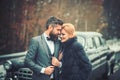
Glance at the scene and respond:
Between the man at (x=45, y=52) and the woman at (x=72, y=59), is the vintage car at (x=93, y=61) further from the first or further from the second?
the woman at (x=72, y=59)

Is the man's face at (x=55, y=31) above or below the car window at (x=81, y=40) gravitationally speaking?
above

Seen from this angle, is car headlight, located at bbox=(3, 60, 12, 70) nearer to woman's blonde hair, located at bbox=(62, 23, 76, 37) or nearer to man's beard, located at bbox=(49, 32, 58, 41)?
man's beard, located at bbox=(49, 32, 58, 41)

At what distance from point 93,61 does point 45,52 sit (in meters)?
0.61

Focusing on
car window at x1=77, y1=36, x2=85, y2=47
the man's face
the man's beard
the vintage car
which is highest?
the man's face

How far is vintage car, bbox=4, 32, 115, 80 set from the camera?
2.65 metres

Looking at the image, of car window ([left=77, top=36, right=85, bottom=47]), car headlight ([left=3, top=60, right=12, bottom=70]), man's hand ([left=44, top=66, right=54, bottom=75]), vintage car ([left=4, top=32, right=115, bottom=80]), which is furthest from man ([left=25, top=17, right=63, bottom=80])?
car window ([left=77, top=36, right=85, bottom=47])

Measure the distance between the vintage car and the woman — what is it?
→ 1.25ft

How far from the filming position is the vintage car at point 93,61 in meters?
2.65

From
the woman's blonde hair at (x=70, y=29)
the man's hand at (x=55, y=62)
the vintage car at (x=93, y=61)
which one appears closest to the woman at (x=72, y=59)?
the woman's blonde hair at (x=70, y=29)

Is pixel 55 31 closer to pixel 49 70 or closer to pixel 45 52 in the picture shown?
pixel 45 52

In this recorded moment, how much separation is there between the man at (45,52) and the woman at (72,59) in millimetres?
98

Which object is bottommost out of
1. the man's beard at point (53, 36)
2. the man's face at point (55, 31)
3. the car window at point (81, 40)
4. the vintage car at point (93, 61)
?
the vintage car at point (93, 61)

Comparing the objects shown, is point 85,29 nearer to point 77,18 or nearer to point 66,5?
point 77,18

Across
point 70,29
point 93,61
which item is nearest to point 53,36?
point 70,29
